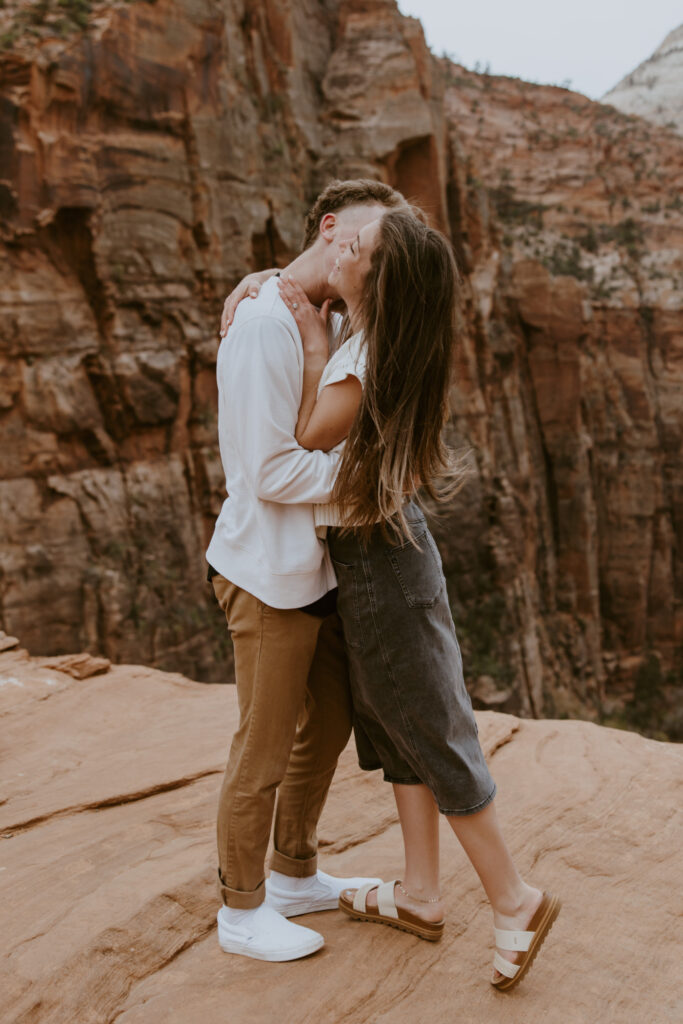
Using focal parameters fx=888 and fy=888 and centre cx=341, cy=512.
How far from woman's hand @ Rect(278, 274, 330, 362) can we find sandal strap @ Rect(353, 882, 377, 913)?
4.76ft

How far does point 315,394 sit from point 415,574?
1.65 feet

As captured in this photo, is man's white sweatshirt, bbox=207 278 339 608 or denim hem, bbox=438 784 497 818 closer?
man's white sweatshirt, bbox=207 278 339 608

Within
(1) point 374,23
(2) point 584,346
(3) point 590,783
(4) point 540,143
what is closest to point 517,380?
(2) point 584,346

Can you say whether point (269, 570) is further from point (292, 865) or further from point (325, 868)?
point (325, 868)

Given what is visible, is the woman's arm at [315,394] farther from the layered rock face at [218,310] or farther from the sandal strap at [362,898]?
the layered rock face at [218,310]

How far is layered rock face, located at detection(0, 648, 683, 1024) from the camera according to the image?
2.12 metres

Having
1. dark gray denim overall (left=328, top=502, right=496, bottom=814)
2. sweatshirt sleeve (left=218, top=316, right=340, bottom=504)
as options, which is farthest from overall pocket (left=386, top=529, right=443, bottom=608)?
sweatshirt sleeve (left=218, top=316, right=340, bottom=504)

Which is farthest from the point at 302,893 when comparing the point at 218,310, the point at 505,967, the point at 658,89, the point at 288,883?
the point at 658,89

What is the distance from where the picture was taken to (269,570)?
2.10 metres

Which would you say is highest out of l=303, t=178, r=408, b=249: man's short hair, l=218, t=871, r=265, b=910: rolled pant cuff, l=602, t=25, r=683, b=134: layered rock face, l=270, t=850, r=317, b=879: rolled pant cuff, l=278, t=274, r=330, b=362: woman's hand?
l=602, t=25, r=683, b=134: layered rock face

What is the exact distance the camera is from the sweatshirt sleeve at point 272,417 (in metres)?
2.04

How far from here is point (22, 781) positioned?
3549 millimetres

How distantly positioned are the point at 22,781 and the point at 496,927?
2153mm

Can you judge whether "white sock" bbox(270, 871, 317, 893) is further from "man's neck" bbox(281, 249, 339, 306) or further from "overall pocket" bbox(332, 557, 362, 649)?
"man's neck" bbox(281, 249, 339, 306)
